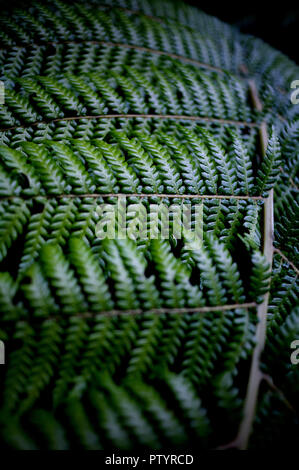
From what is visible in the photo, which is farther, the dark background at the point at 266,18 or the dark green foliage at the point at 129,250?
the dark background at the point at 266,18

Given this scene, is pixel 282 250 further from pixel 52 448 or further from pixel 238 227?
pixel 52 448

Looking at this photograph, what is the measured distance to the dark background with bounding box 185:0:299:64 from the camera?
96.9 inches

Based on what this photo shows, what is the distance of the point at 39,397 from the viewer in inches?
30.9
